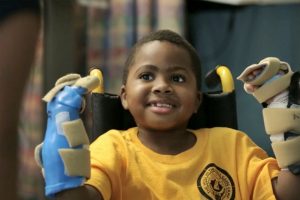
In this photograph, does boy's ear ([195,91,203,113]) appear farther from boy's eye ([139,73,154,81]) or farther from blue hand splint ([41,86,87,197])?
blue hand splint ([41,86,87,197])

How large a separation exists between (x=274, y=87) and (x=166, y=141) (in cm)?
31

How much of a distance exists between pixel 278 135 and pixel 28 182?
1.68m

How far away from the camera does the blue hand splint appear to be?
36.8 inches

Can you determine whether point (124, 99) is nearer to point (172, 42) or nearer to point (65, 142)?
point (172, 42)

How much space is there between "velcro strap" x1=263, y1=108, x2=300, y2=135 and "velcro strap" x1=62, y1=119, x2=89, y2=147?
42 centimetres

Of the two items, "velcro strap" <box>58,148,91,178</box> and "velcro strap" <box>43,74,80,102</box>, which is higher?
"velcro strap" <box>43,74,80,102</box>

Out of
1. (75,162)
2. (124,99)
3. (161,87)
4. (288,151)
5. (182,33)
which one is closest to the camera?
(75,162)

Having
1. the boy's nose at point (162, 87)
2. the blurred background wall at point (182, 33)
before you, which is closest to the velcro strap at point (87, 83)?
the boy's nose at point (162, 87)

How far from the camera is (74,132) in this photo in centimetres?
95

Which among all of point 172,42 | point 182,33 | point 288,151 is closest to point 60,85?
point 172,42

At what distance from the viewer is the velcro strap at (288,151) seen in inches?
42.1

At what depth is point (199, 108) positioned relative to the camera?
1424 mm

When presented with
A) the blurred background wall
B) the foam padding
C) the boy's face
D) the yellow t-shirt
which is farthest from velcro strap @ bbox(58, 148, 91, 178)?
the blurred background wall

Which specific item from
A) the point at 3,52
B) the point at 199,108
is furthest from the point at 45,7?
the point at 199,108
